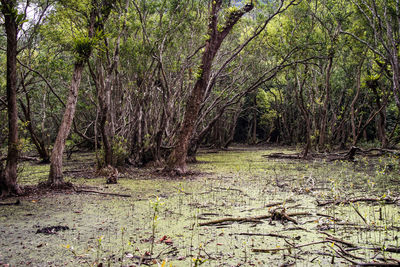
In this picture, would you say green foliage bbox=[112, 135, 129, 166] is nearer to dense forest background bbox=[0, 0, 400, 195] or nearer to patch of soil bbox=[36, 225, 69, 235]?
dense forest background bbox=[0, 0, 400, 195]

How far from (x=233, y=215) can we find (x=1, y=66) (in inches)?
494

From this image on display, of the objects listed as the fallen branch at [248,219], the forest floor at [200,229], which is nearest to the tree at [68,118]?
the forest floor at [200,229]

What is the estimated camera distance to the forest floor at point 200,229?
3.19m

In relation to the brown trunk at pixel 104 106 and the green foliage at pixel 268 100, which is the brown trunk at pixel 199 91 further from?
the green foliage at pixel 268 100

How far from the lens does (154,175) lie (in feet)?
Result: 31.1

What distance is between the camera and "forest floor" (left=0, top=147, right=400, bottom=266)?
10.5 ft

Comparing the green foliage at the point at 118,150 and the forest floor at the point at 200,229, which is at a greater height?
the green foliage at the point at 118,150

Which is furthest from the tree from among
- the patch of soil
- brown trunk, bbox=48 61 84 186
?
the patch of soil

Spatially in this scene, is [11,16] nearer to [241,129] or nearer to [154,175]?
[154,175]

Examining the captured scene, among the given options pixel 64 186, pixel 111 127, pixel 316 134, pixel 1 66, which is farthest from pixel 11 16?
pixel 316 134

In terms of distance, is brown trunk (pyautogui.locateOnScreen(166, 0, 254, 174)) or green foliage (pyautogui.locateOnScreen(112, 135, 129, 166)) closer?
brown trunk (pyautogui.locateOnScreen(166, 0, 254, 174))

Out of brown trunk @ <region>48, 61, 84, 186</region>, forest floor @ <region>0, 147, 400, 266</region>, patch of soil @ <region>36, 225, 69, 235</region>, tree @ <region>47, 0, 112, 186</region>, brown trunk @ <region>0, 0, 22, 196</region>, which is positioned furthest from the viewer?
brown trunk @ <region>48, 61, 84, 186</region>

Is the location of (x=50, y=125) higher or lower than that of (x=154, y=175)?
higher

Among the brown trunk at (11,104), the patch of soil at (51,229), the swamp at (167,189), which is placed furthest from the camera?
the brown trunk at (11,104)
